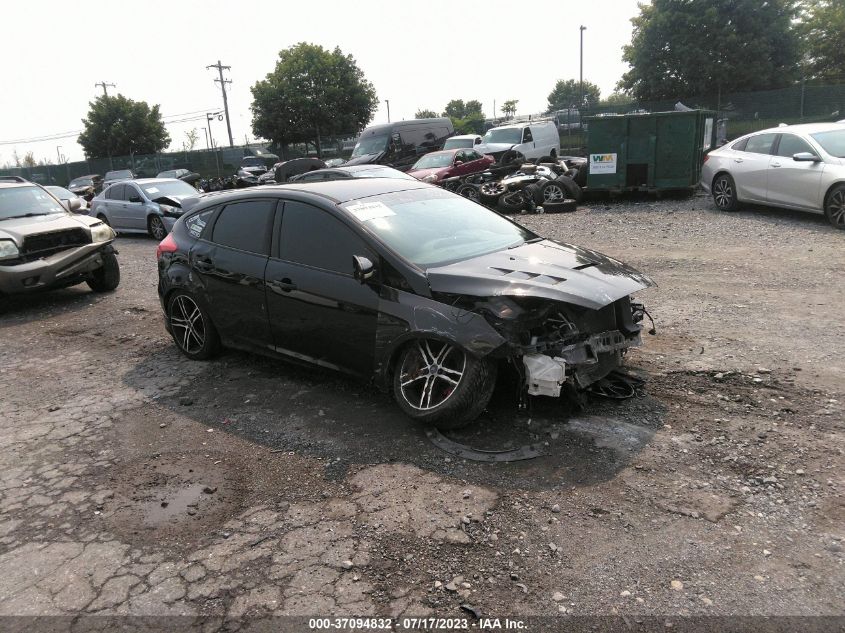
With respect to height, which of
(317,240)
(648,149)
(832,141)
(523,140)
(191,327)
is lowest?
(191,327)

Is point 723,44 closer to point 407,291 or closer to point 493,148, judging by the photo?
point 493,148

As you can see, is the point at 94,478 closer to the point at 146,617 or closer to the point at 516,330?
the point at 146,617

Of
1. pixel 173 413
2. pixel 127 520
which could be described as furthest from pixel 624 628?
pixel 173 413

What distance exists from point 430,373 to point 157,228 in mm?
12885

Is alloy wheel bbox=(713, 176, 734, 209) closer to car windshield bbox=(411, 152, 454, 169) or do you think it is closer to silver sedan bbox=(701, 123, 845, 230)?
silver sedan bbox=(701, 123, 845, 230)

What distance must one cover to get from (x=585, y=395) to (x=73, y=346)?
224 inches

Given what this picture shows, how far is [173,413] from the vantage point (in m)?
4.86

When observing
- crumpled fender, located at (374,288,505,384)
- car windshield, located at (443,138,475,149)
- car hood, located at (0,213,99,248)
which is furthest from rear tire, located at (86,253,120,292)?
car windshield, located at (443,138,475,149)

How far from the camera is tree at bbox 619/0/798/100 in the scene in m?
31.9

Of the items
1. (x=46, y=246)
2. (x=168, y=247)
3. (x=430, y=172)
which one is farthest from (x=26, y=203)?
(x=430, y=172)

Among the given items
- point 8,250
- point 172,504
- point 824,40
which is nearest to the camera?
point 172,504

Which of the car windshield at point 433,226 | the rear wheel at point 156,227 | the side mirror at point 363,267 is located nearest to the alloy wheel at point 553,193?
the rear wheel at point 156,227

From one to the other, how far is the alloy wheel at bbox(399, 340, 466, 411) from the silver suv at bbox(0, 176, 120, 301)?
6.55 metres

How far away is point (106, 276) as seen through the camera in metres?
9.43
